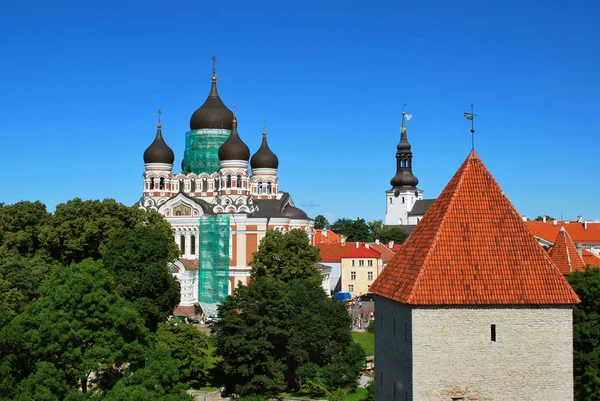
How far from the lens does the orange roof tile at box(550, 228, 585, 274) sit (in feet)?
93.0

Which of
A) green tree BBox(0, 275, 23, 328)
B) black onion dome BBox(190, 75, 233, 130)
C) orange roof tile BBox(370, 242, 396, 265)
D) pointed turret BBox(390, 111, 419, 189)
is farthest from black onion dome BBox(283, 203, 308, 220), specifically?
pointed turret BBox(390, 111, 419, 189)

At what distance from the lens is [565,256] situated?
28734mm

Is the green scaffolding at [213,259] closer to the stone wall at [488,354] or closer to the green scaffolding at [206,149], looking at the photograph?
the green scaffolding at [206,149]

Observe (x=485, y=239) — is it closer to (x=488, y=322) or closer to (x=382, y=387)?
(x=488, y=322)

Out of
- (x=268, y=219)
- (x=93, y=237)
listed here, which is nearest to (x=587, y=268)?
(x=93, y=237)

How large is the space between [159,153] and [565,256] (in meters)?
46.3

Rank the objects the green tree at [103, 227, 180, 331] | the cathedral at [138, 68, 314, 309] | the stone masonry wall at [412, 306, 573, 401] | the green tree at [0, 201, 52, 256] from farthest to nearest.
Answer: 1. the cathedral at [138, 68, 314, 309]
2. the green tree at [0, 201, 52, 256]
3. the green tree at [103, 227, 180, 331]
4. the stone masonry wall at [412, 306, 573, 401]

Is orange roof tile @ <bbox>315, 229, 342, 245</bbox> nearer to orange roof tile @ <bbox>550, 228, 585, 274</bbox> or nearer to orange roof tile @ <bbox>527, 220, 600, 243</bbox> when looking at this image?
orange roof tile @ <bbox>527, 220, 600, 243</bbox>

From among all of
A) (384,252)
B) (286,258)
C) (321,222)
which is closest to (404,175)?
A: (321,222)

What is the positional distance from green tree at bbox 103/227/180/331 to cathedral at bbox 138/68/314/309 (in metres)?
20.4

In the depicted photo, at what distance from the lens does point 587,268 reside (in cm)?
2516

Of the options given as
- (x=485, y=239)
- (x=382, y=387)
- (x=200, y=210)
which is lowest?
(x=382, y=387)

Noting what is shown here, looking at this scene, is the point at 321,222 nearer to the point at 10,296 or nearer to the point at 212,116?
the point at 212,116

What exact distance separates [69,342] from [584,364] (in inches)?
583
